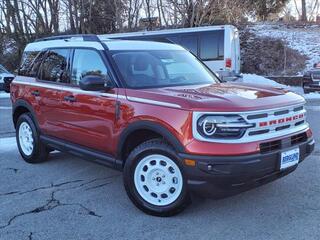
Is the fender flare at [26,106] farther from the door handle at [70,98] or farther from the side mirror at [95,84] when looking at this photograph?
the side mirror at [95,84]

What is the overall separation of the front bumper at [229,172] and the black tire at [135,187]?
0.17 m

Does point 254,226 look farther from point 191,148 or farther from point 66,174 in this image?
point 66,174

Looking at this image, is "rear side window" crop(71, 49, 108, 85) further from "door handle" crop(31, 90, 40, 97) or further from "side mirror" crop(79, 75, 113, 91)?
"door handle" crop(31, 90, 40, 97)

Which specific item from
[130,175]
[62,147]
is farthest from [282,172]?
[62,147]

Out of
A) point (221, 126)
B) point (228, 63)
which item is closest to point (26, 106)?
point (221, 126)

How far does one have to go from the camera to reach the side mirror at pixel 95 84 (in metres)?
4.73

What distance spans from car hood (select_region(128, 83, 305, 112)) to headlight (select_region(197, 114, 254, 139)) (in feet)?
0.24

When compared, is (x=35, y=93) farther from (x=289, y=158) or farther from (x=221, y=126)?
(x=289, y=158)

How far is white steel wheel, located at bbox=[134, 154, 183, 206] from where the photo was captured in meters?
4.30

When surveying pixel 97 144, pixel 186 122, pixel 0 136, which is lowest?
pixel 0 136

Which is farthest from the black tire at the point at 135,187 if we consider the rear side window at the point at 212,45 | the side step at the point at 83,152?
the rear side window at the point at 212,45

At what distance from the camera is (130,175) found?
14.9 ft

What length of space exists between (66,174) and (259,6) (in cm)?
3046

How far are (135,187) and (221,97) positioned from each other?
1.27 meters
